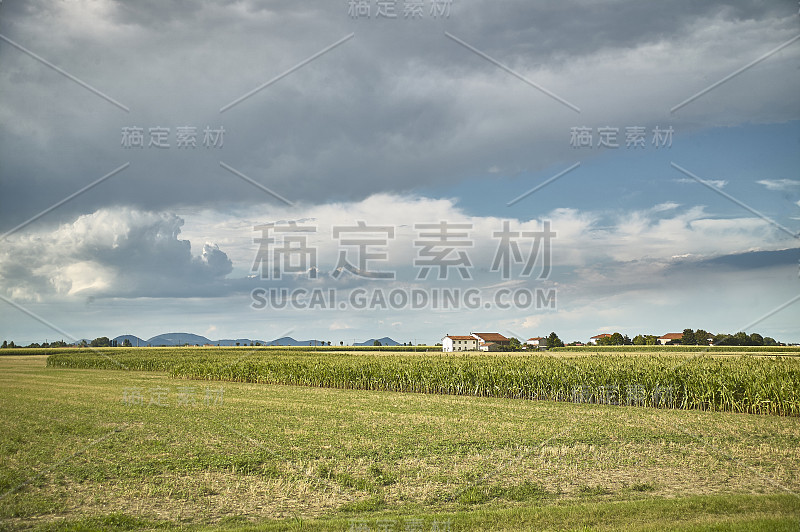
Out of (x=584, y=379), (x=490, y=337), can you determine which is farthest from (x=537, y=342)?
(x=584, y=379)

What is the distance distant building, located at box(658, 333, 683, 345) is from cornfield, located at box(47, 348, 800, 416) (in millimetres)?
101026

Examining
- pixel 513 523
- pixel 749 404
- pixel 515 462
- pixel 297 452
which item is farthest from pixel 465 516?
pixel 749 404

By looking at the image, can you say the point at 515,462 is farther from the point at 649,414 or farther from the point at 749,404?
the point at 749,404

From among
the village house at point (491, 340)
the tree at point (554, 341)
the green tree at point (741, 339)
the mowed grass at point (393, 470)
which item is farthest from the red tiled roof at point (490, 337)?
the mowed grass at point (393, 470)

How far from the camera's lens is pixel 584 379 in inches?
1076

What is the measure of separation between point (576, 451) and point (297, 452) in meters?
6.98

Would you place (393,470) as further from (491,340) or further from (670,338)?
(670,338)

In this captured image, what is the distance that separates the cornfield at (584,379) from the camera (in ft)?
75.2

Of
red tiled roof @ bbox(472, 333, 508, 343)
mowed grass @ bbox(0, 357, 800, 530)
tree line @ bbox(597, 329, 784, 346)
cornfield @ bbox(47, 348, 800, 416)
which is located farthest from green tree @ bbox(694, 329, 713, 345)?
mowed grass @ bbox(0, 357, 800, 530)

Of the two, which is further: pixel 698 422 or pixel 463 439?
pixel 698 422

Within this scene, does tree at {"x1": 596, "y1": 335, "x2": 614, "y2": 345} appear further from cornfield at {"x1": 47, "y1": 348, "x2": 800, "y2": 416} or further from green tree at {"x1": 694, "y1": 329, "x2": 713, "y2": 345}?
cornfield at {"x1": 47, "y1": 348, "x2": 800, "y2": 416}

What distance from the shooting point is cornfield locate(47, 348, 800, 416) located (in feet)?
75.2

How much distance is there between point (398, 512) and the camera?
343 inches

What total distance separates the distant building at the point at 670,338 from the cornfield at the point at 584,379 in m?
101
